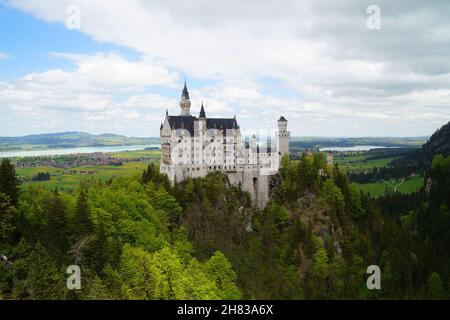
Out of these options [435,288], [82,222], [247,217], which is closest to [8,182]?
[82,222]

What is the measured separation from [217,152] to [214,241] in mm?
25499

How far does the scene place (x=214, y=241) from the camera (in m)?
79.1

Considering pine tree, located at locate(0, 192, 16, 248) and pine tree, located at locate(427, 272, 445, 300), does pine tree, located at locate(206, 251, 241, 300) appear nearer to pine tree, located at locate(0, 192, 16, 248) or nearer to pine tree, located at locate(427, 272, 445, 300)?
pine tree, located at locate(0, 192, 16, 248)

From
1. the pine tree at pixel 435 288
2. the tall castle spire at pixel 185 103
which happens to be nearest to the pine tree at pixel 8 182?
the tall castle spire at pixel 185 103

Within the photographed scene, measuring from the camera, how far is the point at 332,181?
102 meters

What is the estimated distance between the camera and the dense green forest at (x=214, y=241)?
45812 millimetres

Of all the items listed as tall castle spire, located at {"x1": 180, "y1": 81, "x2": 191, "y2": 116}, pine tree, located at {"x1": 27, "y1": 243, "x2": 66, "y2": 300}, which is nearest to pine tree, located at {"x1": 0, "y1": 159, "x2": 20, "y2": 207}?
pine tree, located at {"x1": 27, "y1": 243, "x2": 66, "y2": 300}

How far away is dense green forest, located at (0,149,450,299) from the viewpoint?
4581 centimetres

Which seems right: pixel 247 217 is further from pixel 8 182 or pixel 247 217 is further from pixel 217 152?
pixel 8 182

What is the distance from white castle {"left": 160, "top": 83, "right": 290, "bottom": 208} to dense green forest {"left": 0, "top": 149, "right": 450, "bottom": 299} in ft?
10.5

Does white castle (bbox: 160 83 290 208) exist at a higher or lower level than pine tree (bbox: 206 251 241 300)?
higher
